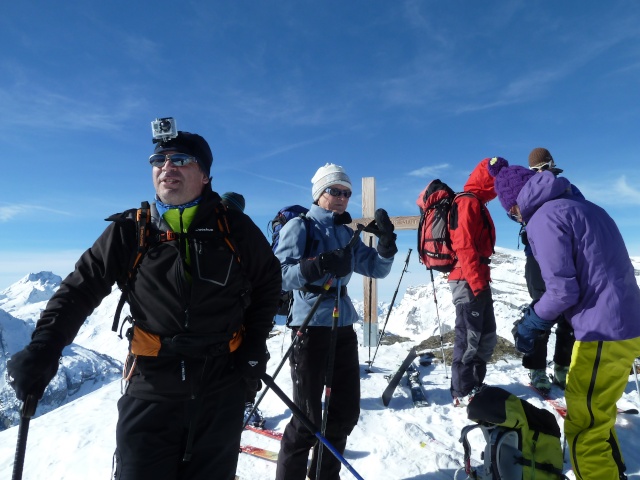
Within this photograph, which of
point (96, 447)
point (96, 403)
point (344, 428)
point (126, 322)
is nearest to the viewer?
point (126, 322)

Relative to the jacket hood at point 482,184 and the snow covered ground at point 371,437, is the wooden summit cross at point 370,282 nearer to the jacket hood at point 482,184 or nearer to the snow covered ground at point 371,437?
the snow covered ground at point 371,437

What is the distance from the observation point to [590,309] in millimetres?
2938

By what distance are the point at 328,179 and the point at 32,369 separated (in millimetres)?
2812

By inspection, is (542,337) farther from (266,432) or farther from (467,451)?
(266,432)

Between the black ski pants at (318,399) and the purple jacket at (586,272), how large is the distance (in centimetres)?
174

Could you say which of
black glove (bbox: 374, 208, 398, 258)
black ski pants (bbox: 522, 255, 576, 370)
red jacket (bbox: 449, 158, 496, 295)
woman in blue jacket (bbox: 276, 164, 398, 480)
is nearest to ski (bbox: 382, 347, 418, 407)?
red jacket (bbox: 449, 158, 496, 295)

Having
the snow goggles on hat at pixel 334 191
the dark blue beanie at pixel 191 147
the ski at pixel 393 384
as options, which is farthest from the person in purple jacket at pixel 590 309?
the dark blue beanie at pixel 191 147

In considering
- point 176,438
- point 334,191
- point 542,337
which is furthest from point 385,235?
point 542,337

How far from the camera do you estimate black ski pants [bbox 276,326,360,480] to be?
3.21 meters

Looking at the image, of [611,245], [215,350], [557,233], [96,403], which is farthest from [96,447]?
[611,245]

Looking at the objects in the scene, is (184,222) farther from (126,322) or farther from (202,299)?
(126,322)

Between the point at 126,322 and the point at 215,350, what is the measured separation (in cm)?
61

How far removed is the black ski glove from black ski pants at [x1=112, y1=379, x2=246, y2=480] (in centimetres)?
118

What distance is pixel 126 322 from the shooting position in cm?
237
